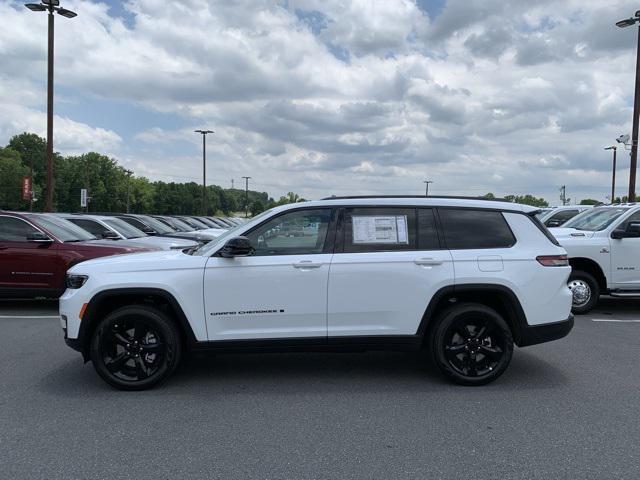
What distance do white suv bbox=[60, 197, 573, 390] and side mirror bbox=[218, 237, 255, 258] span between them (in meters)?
0.01

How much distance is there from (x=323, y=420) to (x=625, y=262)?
676 cm

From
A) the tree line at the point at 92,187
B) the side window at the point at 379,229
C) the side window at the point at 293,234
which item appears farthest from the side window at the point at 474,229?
the tree line at the point at 92,187

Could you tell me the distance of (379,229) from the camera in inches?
203

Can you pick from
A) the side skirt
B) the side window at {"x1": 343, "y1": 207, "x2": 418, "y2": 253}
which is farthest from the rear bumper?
the side window at {"x1": 343, "y1": 207, "x2": 418, "y2": 253}

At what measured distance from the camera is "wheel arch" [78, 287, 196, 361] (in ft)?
16.1

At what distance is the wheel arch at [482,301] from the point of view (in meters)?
5.05

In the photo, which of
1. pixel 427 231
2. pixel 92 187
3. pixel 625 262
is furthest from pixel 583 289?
pixel 92 187

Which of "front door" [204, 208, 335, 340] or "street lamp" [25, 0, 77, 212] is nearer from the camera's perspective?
"front door" [204, 208, 335, 340]

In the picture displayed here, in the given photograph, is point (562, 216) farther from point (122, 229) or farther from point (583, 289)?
point (122, 229)

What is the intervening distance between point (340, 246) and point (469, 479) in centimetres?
235

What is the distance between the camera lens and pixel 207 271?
193 inches

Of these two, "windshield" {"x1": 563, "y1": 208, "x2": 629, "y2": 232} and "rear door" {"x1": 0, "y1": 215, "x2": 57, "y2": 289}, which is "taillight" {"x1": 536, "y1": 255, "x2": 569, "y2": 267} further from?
"rear door" {"x1": 0, "y1": 215, "x2": 57, "y2": 289}

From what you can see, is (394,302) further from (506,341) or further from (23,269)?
(23,269)

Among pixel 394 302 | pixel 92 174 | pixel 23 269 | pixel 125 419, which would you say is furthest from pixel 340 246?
pixel 92 174
